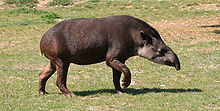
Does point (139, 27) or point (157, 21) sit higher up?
point (139, 27)

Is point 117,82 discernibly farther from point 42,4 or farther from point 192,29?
point 42,4

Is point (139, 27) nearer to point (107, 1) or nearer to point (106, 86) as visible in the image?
point (106, 86)

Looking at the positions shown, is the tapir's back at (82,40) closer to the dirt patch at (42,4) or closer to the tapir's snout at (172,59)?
the tapir's snout at (172,59)

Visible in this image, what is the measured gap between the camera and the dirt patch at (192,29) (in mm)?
16531

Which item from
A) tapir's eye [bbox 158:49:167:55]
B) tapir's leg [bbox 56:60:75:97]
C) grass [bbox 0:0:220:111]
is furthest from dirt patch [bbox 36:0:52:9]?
tapir's eye [bbox 158:49:167:55]

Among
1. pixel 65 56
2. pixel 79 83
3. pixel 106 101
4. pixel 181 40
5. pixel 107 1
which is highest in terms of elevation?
pixel 65 56

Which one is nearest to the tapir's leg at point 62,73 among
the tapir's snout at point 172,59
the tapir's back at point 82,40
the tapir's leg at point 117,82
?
the tapir's back at point 82,40

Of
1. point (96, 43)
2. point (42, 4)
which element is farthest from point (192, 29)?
point (42, 4)

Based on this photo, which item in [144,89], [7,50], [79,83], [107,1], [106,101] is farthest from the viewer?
[107,1]

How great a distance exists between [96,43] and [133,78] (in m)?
2.55

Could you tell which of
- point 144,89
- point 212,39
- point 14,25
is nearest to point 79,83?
point 144,89

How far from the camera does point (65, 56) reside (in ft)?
27.6

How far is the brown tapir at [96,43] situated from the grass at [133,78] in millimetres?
639

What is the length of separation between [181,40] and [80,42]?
27.3 feet
